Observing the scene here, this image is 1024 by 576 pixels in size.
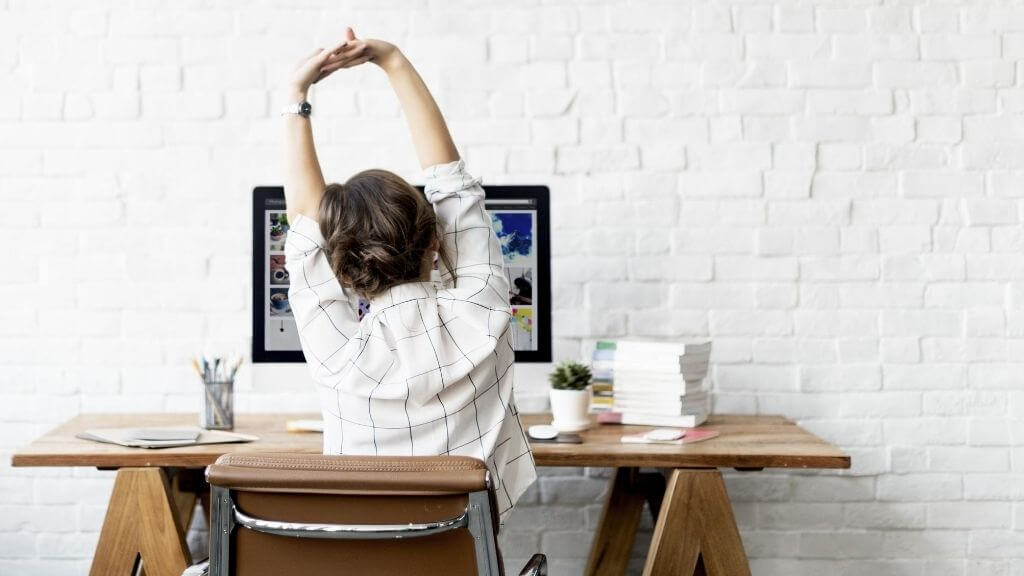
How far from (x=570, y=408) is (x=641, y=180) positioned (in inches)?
28.0

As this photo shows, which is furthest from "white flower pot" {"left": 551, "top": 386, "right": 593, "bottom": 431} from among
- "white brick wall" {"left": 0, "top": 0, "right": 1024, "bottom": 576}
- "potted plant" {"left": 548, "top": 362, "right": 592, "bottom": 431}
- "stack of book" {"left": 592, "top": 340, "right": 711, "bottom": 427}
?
"white brick wall" {"left": 0, "top": 0, "right": 1024, "bottom": 576}

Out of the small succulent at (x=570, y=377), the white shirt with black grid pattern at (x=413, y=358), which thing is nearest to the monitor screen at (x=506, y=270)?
the small succulent at (x=570, y=377)

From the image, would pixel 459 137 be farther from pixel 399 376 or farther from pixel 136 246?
pixel 399 376

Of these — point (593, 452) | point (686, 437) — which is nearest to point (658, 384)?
point (686, 437)

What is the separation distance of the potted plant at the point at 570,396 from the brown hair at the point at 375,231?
78 centimetres

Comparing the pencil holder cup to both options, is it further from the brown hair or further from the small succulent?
the brown hair

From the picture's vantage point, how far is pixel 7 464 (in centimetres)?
261

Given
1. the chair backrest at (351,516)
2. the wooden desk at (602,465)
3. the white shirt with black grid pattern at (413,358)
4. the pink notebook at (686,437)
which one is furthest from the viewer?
the pink notebook at (686,437)

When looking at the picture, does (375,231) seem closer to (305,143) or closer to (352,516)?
(305,143)

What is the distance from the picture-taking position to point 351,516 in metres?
1.24

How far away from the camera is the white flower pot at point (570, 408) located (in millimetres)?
2189

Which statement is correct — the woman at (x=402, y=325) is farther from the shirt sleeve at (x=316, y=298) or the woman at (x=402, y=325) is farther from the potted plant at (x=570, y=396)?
the potted plant at (x=570, y=396)

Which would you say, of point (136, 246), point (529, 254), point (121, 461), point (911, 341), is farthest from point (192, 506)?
point (911, 341)

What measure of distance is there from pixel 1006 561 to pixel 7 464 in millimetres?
2681
